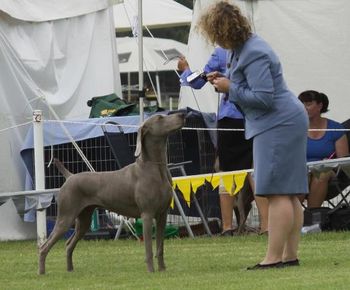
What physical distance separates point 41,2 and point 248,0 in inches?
85.5

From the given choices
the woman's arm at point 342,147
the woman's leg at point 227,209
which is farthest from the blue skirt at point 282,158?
the woman's arm at point 342,147

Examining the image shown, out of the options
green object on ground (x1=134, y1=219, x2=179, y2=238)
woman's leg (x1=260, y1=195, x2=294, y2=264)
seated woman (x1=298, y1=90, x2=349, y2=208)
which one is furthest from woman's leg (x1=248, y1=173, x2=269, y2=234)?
woman's leg (x1=260, y1=195, x2=294, y2=264)

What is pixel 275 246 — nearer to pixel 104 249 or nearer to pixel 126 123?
pixel 104 249

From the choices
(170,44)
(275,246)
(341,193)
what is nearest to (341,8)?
(341,193)

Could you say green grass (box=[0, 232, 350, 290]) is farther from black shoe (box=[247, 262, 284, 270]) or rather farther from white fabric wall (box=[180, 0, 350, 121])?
white fabric wall (box=[180, 0, 350, 121])

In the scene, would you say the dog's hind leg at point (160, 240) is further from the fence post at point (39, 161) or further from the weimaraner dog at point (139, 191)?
the fence post at point (39, 161)

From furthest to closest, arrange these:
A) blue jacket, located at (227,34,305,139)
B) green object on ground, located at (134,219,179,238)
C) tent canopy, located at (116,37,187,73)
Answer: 1. tent canopy, located at (116,37,187,73)
2. green object on ground, located at (134,219,179,238)
3. blue jacket, located at (227,34,305,139)

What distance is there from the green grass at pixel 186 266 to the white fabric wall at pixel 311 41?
2.11 meters

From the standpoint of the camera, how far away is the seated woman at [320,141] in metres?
10.8

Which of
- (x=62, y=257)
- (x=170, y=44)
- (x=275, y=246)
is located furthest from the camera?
(x=170, y=44)

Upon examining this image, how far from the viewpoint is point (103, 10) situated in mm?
12828

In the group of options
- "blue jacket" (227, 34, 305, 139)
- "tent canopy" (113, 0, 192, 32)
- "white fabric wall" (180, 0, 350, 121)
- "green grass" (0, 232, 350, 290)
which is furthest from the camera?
"tent canopy" (113, 0, 192, 32)

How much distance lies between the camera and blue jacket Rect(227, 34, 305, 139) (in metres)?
7.19

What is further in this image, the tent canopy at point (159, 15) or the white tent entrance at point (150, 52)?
the white tent entrance at point (150, 52)
